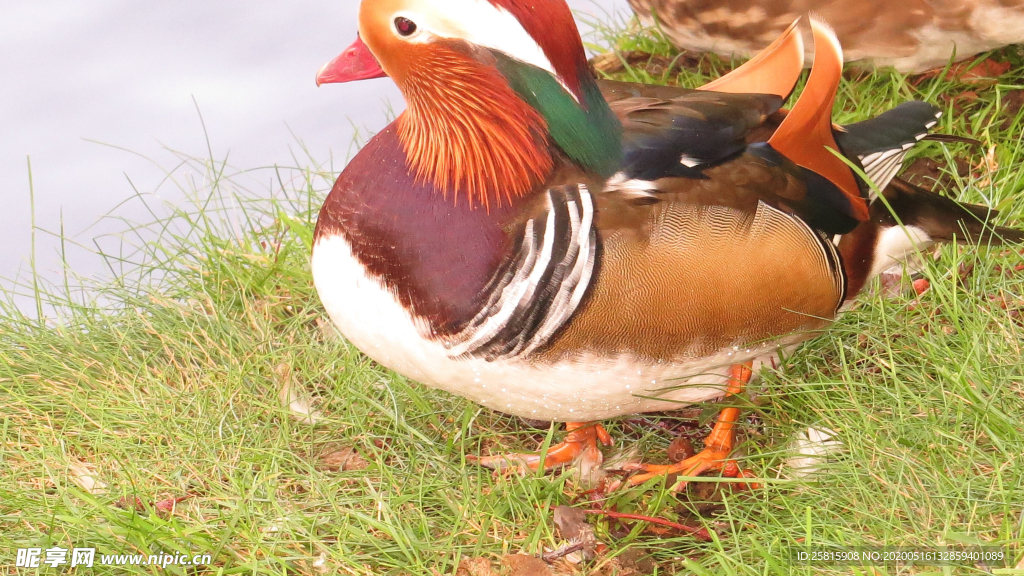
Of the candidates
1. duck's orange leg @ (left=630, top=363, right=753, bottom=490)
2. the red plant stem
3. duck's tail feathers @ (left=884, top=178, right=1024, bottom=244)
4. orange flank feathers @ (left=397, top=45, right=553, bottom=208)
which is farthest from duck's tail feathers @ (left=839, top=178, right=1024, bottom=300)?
orange flank feathers @ (left=397, top=45, right=553, bottom=208)

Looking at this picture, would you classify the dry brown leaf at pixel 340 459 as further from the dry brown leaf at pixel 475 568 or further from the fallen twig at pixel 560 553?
the fallen twig at pixel 560 553

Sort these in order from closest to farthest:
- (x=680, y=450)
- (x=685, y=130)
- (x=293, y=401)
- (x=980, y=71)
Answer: (x=685, y=130) → (x=680, y=450) → (x=293, y=401) → (x=980, y=71)

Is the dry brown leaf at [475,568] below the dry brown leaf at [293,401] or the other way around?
below

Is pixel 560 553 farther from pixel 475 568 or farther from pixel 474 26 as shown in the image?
pixel 474 26

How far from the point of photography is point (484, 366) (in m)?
1.78

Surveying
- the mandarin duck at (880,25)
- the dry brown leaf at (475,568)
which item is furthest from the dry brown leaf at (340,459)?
Answer: the mandarin duck at (880,25)

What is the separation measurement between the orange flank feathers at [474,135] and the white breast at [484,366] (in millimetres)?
223

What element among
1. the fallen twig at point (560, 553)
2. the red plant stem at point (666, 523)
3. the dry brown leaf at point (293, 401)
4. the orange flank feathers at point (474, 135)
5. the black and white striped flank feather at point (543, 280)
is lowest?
the fallen twig at point (560, 553)

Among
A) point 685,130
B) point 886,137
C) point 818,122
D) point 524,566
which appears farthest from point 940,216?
point 524,566

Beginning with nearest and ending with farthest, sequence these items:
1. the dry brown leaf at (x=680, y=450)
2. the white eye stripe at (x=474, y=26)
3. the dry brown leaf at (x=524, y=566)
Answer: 1. the white eye stripe at (x=474, y=26)
2. the dry brown leaf at (x=524, y=566)
3. the dry brown leaf at (x=680, y=450)

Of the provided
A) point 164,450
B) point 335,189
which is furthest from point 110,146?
point 335,189

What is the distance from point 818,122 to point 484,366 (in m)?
0.79

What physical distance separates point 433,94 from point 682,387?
75 cm

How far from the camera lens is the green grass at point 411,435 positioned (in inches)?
71.2
